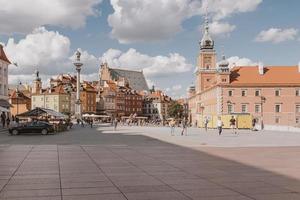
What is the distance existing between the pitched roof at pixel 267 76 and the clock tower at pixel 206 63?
2128 centimetres

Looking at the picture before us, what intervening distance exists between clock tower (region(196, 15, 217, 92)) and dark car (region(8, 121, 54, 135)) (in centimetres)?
9174

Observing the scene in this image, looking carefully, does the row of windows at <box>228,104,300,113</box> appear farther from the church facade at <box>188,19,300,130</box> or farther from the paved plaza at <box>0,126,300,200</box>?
the paved plaza at <box>0,126,300,200</box>

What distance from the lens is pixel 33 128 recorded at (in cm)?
4169

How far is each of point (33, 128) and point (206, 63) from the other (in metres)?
95.1

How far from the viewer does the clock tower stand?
131625mm

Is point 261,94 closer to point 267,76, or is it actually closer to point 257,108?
point 257,108

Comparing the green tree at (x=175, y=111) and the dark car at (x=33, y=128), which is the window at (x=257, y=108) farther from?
the green tree at (x=175, y=111)

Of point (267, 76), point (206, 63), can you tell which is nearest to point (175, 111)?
point (206, 63)

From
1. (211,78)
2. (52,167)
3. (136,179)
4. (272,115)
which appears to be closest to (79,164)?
(52,167)

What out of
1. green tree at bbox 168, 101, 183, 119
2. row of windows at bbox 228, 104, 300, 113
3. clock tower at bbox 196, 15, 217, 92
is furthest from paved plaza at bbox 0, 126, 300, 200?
green tree at bbox 168, 101, 183, 119

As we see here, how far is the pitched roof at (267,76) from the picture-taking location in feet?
340

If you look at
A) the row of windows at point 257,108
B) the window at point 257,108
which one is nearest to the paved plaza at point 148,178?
the row of windows at point 257,108

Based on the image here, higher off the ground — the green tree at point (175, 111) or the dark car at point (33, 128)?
the green tree at point (175, 111)

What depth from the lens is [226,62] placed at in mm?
105500
